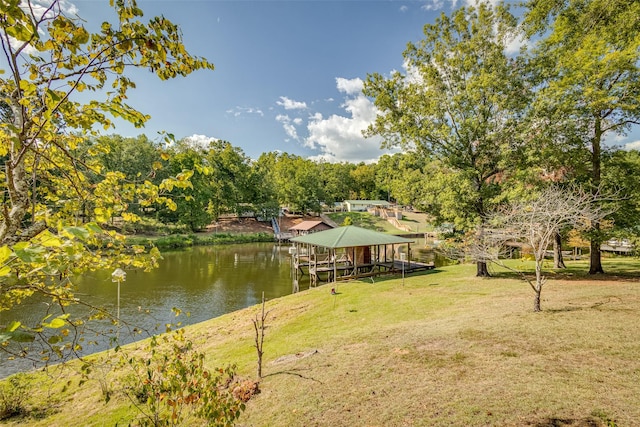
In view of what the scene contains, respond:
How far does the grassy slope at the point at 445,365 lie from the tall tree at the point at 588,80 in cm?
631

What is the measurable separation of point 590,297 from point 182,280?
67.8ft

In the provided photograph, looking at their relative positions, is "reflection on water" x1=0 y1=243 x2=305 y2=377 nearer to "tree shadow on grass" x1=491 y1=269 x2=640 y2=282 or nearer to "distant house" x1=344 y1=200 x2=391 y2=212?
"tree shadow on grass" x1=491 y1=269 x2=640 y2=282

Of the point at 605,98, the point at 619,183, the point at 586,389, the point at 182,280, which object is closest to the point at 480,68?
the point at 605,98

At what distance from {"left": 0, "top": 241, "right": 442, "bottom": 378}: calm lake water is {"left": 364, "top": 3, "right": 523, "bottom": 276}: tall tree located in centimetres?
1144

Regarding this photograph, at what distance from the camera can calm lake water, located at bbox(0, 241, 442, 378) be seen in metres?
12.7

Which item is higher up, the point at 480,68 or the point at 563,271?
the point at 480,68

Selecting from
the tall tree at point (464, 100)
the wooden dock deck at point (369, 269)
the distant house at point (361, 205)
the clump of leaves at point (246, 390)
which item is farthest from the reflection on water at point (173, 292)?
the distant house at point (361, 205)

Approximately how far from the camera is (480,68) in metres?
14.3

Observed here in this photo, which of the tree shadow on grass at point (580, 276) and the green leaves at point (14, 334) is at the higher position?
the green leaves at point (14, 334)

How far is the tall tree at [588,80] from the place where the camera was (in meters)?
11.6

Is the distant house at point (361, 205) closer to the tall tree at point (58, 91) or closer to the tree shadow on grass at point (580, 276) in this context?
the tree shadow on grass at point (580, 276)

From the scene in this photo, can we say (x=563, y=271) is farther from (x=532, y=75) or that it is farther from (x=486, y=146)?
(x=532, y=75)

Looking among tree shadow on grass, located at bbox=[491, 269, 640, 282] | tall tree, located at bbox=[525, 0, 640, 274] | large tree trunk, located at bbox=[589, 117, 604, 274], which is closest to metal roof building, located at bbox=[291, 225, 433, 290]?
tree shadow on grass, located at bbox=[491, 269, 640, 282]

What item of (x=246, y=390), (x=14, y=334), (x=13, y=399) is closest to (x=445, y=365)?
(x=246, y=390)
